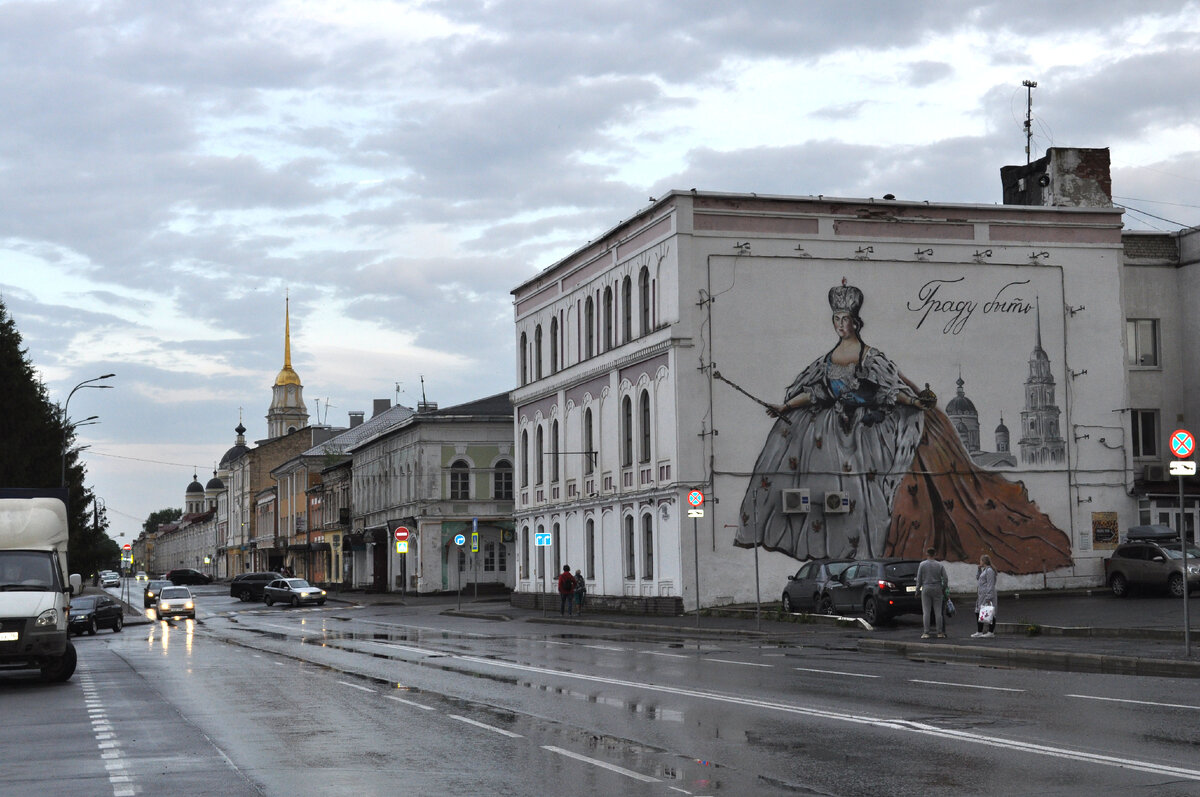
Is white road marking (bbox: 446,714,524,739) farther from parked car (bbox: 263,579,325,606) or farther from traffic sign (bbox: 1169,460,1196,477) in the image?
parked car (bbox: 263,579,325,606)

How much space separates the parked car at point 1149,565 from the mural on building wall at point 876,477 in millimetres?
3378

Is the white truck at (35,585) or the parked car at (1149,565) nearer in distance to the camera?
the white truck at (35,585)

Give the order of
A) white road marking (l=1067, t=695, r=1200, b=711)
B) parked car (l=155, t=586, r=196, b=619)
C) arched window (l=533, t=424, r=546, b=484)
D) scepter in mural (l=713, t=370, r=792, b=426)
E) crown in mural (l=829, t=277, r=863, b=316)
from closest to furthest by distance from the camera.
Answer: white road marking (l=1067, t=695, r=1200, b=711)
scepter in mural (l=713, t=370, r=792, b=426)
crown in mural (l=829, t=277, r=863, b=316)
arched window (l=533, t=424, r=546, b=484)
parked car (l=155, t=586, r=196, b=619)

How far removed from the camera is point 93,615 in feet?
147

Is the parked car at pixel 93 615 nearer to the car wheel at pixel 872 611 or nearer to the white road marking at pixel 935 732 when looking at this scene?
the car wheel at pixel 872 611

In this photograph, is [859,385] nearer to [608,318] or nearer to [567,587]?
[608,318]

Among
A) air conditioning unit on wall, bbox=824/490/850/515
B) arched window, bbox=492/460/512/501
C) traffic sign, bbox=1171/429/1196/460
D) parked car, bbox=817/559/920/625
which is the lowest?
parked car, bbox=817/559/920/625

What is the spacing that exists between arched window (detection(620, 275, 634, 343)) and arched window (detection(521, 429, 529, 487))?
1187 centimetres

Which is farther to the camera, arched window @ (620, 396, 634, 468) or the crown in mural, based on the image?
arched window @ (620, 396, 634, 468)

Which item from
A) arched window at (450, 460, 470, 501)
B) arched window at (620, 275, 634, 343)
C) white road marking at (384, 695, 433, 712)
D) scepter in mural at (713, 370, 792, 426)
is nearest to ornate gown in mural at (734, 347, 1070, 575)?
scepter in mural at (713, 370, 792, 426)

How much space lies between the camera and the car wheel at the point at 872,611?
33125 mm

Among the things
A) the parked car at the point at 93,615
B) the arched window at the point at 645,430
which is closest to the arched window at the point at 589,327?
the arched window at the point at 645,430

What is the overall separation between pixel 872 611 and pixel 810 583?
3948 millimetres

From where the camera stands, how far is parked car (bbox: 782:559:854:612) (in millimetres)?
36656
